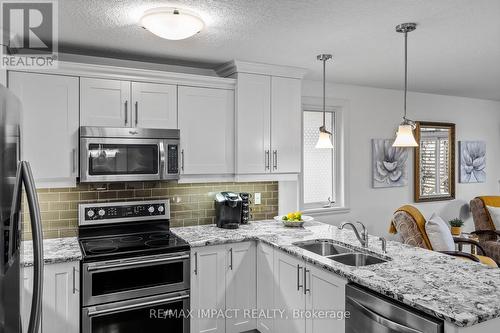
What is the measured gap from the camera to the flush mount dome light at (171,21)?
2.12 meters

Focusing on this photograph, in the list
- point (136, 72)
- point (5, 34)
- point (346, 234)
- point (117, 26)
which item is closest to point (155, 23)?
point (117, 26)

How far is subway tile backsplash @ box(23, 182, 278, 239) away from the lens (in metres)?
2.96

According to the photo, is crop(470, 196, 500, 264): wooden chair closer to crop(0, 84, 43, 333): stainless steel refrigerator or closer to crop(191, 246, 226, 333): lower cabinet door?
crop(191, 246, 226, 333): lower cabinet door

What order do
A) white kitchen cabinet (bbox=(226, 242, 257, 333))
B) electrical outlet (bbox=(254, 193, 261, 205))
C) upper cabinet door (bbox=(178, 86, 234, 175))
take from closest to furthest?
white kitchen cabinet (bbox=(226, 242, 257, 333))
upper cabinet door (bbox=(178, 86, 234, 175))
electrical outlet (bbox=(254, 193, 261, 205))

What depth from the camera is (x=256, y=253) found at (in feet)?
10.2

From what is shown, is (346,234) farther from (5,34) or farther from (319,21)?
(5,34)

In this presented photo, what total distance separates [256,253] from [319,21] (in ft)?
6.12

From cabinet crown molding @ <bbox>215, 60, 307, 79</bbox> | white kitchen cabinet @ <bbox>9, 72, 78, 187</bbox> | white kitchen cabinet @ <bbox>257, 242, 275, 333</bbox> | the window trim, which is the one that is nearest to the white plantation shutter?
the window trim

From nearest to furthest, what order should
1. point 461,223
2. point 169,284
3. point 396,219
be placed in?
point 169,284, point 396,219, point 461,223

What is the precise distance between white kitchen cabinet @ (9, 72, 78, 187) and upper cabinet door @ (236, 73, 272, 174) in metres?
1.38

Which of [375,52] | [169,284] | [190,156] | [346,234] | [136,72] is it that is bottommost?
[169,284]

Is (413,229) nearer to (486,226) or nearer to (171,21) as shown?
(486,226)

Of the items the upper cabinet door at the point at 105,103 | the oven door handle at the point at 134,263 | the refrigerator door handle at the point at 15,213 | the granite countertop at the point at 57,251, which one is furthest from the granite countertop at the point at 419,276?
the refrigerator door handle at the point at 15,213

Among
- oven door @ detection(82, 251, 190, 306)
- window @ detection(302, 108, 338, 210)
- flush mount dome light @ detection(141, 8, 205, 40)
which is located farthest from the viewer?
window @ detection(302, 108, 338, 210)
